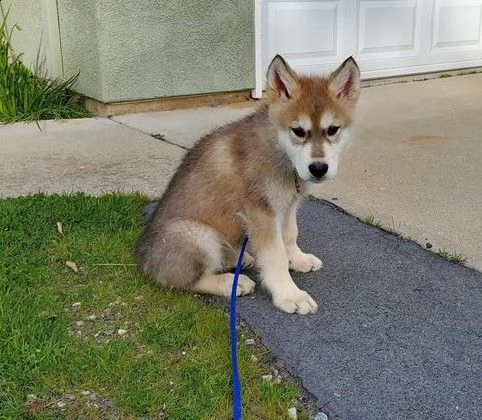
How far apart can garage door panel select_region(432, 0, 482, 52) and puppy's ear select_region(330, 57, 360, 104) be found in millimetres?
6709

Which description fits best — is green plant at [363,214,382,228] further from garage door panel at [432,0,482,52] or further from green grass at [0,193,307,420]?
garage door panel at [432,0,482,52]

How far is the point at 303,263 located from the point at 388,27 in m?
6.18

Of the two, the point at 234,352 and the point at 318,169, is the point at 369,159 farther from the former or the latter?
the point at 234,352

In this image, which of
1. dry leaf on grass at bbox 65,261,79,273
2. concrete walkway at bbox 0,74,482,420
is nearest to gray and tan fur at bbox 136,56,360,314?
concrete walkway at bbox 0,74,482,420

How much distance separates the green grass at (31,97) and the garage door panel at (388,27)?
382 cm

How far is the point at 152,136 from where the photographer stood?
6.69 m

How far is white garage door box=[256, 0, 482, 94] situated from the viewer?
8305mm

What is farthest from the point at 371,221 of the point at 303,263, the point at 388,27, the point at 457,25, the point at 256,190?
the point at 457,25

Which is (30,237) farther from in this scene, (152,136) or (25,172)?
(152,136)

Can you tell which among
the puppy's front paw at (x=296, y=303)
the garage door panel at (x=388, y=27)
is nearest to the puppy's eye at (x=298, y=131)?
the puppy's front paw at (x=296, y=303)

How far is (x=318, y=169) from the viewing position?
9.62 ft

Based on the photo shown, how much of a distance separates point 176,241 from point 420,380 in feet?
4.39

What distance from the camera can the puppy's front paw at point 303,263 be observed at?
372 centimetres

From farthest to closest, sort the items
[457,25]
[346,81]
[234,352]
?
[457,25] → [346,81] → [234,352]
